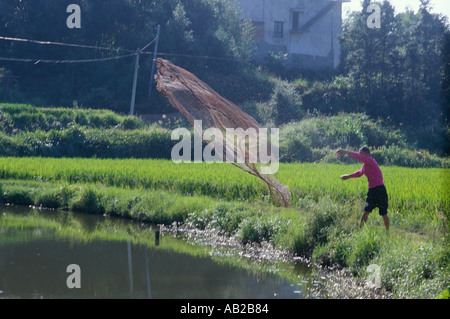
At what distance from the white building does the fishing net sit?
26.4 m

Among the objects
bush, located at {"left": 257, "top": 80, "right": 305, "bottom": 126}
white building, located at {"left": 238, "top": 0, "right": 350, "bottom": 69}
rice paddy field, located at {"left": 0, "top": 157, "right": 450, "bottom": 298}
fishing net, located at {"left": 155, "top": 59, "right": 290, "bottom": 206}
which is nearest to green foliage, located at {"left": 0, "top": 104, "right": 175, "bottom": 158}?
rice paddy field, located at {"left": 0, "top": 157, "right": 450, "bottom": 298}

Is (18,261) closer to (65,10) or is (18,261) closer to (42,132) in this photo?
(42,132)

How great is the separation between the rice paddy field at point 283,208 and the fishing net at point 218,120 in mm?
930

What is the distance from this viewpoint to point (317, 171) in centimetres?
1507

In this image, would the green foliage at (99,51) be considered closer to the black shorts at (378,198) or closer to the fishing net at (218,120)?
the fishing net at (218,120)

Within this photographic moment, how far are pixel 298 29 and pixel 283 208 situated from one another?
27621mm

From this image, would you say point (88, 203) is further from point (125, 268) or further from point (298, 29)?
point (298, 29)

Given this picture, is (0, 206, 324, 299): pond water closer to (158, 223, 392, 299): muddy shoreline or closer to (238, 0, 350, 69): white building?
(158, 223, 392, 299): muddy shoreline

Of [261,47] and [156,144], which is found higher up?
[261,47]

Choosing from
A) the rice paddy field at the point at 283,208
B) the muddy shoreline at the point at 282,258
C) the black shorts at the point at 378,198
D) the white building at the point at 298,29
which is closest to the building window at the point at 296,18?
the white building at the point at 298,29

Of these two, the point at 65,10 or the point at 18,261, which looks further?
the point at 65,10

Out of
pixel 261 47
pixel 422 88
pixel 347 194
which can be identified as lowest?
pixel 347 194
